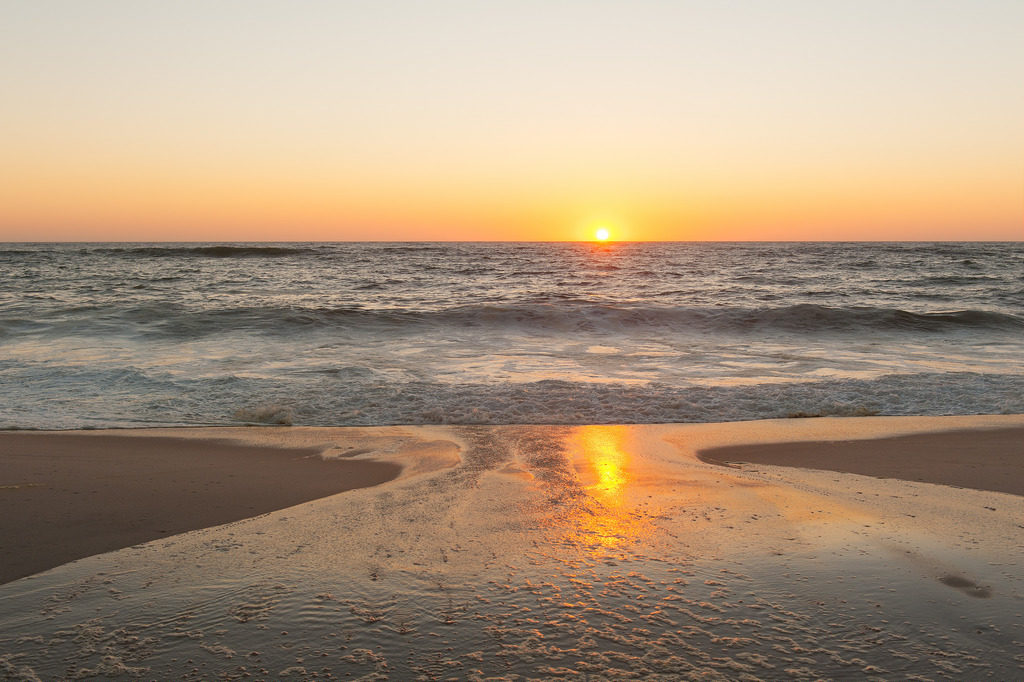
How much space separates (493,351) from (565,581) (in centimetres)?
901

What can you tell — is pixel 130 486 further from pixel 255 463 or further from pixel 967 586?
pixel 967 586

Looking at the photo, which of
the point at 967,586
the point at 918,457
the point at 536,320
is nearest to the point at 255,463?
the point at 967,586

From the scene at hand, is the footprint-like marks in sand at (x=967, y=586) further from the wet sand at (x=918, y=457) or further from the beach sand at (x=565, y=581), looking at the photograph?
the wet sand at (x=918, y=457)

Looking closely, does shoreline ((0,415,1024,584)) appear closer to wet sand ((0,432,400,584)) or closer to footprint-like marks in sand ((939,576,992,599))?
wet sand ((0,432,400,584))

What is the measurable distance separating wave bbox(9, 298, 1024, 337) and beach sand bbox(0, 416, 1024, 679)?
10231mm

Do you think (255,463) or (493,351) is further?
(493,351)

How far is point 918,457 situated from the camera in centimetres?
535

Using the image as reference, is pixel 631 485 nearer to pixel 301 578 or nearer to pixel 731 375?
pixel 301 578

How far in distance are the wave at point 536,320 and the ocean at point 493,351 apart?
0.09 m

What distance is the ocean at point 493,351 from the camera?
7.41 m

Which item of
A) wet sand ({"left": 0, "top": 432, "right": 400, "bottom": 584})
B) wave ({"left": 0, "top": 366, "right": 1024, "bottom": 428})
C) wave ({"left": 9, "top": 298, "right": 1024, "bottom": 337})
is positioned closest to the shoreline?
wet sand ({"left": 0, "top": 432, "right": 400, "bottom": 584})

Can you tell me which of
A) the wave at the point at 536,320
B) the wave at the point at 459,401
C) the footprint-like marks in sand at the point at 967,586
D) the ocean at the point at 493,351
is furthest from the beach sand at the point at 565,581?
the wave at the point at 536,320

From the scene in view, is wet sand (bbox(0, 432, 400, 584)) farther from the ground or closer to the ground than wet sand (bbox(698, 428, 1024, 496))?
closer to the ground

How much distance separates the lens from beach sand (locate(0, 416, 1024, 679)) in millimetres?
2348
